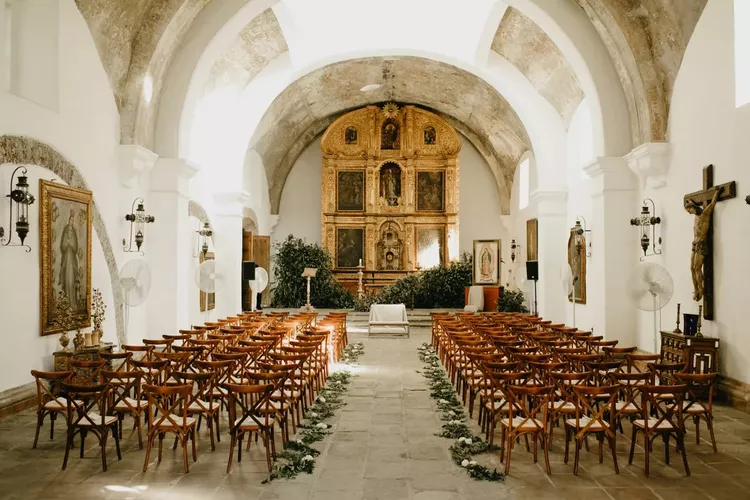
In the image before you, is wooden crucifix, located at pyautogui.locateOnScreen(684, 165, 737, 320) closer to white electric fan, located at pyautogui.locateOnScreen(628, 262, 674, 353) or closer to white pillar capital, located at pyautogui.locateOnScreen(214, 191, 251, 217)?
white electric fan, located at pyautogui.locateOnScreen(628, 262, 674, 353)

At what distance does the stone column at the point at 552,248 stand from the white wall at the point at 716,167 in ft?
19.5

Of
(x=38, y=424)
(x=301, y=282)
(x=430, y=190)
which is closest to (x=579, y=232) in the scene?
(x=301, y=282)

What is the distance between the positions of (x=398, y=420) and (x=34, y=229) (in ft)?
18.1

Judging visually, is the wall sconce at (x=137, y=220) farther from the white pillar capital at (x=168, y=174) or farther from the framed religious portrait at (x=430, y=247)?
the framed religious portrait at (x=430, y=247)

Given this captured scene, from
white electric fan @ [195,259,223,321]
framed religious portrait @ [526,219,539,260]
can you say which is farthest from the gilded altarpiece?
white electric fan @ [195,259,223,321]

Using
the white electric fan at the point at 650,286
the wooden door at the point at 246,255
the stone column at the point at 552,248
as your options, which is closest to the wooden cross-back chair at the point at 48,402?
the white electric fan at the point at 650,286

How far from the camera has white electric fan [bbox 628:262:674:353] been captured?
982 cm

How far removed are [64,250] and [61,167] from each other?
1232mm

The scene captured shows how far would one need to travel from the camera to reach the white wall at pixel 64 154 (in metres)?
8.30

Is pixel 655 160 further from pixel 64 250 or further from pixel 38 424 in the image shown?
pixel 38 424

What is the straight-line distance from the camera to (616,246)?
12742 millimetres

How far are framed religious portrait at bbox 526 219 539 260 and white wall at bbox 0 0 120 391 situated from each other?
13302 mm

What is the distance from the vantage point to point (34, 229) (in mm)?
8914

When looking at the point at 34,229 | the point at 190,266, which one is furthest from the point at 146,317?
the point at 34,229
